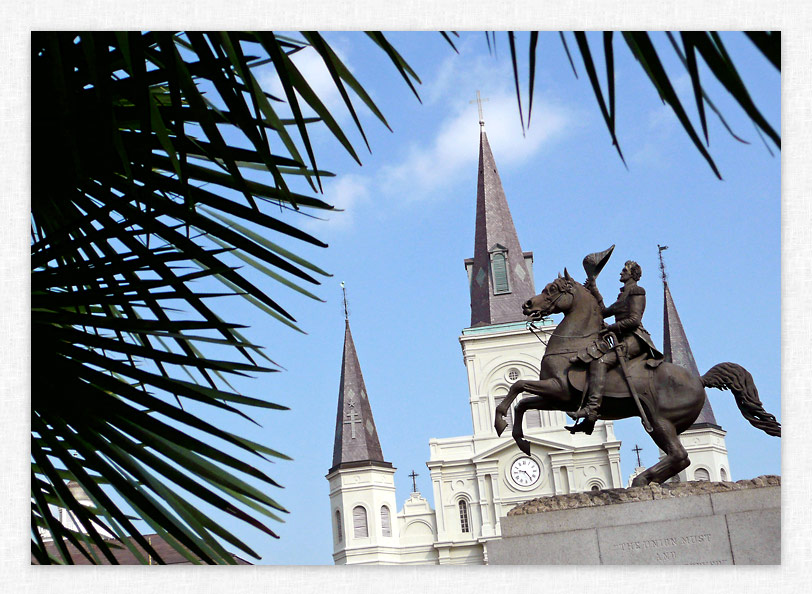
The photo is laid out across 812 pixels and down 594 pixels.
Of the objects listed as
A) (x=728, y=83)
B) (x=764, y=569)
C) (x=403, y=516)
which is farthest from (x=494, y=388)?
(x=728, y=83)

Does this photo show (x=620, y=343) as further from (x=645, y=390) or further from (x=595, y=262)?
(x=595, y=262)

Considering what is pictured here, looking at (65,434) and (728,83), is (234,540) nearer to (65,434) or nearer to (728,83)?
(65,434)

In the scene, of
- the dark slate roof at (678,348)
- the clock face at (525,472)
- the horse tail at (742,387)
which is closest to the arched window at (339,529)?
the clock face at (525,472)

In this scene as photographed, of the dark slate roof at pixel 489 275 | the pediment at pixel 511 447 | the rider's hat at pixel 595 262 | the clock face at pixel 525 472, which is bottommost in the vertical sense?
the rider's hat at pixel 595 262

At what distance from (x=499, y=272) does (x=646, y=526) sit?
96.2 ft

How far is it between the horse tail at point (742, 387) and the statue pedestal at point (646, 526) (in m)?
0.38

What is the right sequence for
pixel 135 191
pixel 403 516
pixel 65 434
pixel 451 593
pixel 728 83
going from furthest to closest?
pixel 403 516
pixel 451 593
pixel 135 191
pixel 65 434
pixel 728 83

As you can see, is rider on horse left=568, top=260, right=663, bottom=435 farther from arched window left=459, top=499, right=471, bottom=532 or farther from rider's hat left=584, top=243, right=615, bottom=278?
arched window left=459, top=499, right=471, bottom=532

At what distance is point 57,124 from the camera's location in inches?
112

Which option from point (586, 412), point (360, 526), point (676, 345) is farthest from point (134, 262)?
point (360, 526)

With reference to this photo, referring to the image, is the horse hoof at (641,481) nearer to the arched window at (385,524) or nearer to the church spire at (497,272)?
the church spire at (497,272)

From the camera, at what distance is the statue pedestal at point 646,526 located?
4.71 meters
